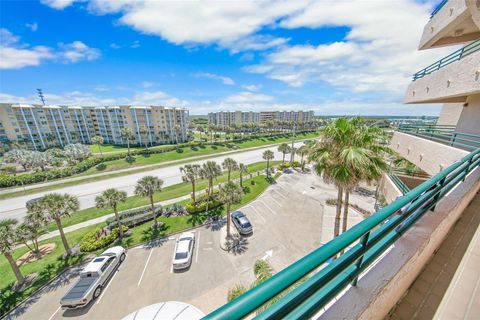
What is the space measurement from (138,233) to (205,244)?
7.29m

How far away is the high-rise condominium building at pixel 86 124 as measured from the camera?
175 feet

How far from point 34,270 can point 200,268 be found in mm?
13155

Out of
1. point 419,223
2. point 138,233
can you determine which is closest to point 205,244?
point 138,233

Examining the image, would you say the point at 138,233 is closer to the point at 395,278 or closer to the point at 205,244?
the point at 205,244

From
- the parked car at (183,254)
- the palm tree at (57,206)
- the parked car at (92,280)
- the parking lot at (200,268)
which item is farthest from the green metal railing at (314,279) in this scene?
the palm tree at (57,206)

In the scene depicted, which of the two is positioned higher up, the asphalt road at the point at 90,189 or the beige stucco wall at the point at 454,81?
the beige stucco wall at the point at 454,81

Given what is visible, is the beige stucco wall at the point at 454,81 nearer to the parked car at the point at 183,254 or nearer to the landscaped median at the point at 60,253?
the parked car at the point at 183,254

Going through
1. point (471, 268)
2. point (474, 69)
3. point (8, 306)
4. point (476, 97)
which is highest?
point (474, 69)

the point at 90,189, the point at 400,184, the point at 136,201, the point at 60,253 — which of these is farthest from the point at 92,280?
the point at 90,189

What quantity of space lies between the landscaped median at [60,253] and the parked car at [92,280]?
8.57ft

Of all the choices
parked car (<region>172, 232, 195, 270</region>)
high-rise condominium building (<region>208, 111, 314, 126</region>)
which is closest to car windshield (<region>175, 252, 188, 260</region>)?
parked car (<region>172, 232, 195, 270</region>)

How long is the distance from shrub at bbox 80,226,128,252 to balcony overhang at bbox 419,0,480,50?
26.1 meters

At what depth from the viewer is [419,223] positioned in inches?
110

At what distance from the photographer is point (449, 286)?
7.95 ft
